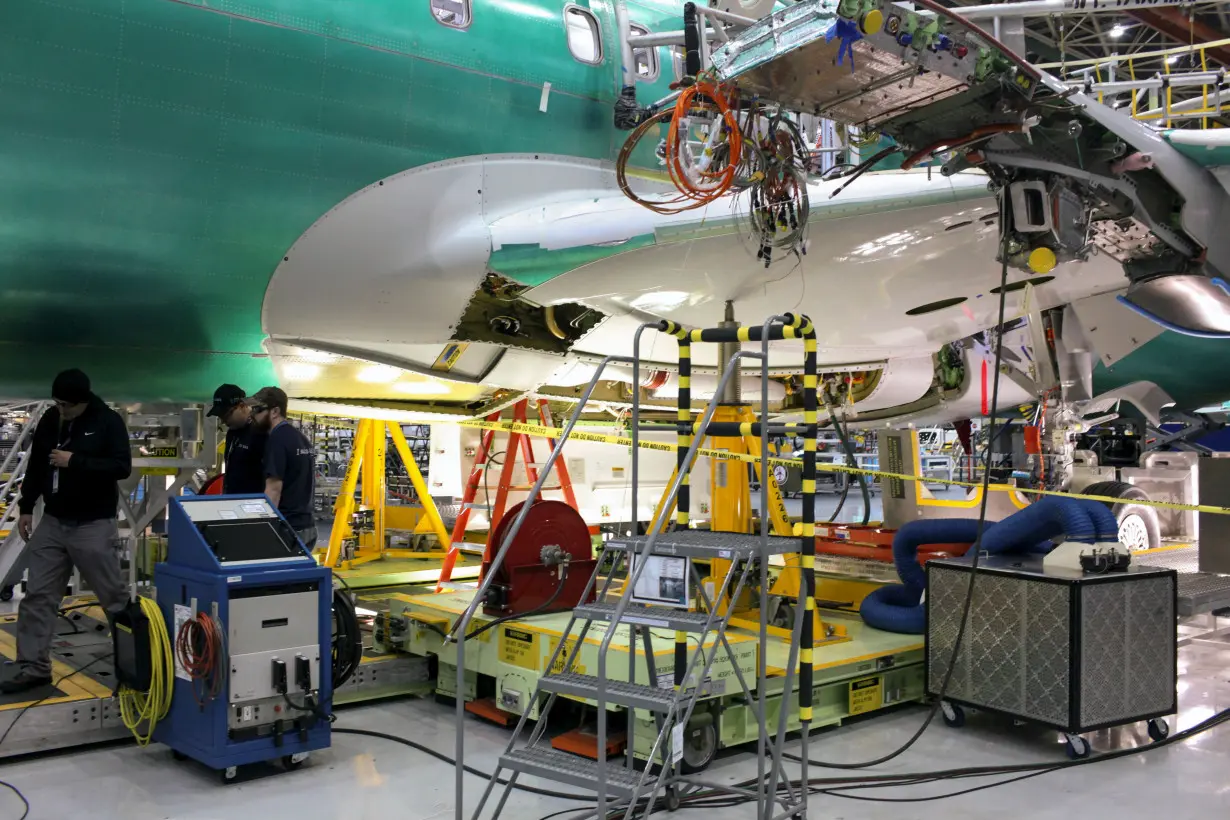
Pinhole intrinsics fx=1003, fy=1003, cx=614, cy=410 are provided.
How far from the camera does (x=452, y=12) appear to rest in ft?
19.1

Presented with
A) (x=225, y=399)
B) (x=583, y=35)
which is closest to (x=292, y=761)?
(x=225, y=399)

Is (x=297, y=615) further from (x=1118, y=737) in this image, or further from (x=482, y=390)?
(x=1118, y=737)

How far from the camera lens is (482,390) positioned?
7.69m

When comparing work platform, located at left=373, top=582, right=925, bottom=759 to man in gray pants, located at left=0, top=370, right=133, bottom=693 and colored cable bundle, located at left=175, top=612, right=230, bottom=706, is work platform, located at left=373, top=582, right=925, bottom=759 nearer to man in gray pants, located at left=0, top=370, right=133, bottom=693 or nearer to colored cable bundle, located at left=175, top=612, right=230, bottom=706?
colored cable bundle, located at left=175, top=612, right=230, bottom=706

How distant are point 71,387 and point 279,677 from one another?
1953mm

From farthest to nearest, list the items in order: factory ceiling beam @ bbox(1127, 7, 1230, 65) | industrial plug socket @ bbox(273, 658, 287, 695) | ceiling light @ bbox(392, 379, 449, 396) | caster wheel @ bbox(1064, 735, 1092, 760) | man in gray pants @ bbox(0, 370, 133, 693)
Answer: factory ceiling beam @ bbox(1127, 7, 1230, 65), ceiling light @ bbox(392, 379, 449, 396), man in gray pants @ bbox(0, 370, 133, 693), caster wheel @ bbox(1064, 735, 1092, 760), industrial plug socket @ bbox(273, 658, 287, 695)

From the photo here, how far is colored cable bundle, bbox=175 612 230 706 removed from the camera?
14.4ft

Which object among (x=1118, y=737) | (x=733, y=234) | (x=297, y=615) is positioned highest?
(x=733, y=234)

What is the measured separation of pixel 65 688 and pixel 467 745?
213 cm

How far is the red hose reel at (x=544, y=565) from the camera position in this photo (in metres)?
5.66

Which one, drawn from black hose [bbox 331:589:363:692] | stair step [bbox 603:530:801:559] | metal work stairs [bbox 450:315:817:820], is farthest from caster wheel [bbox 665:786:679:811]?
black hose [bbox 331:589:363:692]

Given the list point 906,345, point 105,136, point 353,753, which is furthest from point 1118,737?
point 105,136

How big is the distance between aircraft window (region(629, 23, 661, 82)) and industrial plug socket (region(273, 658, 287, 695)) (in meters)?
4.36

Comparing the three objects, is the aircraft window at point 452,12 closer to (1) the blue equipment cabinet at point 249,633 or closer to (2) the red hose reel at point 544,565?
(2) the red hose reel at point 544,565
